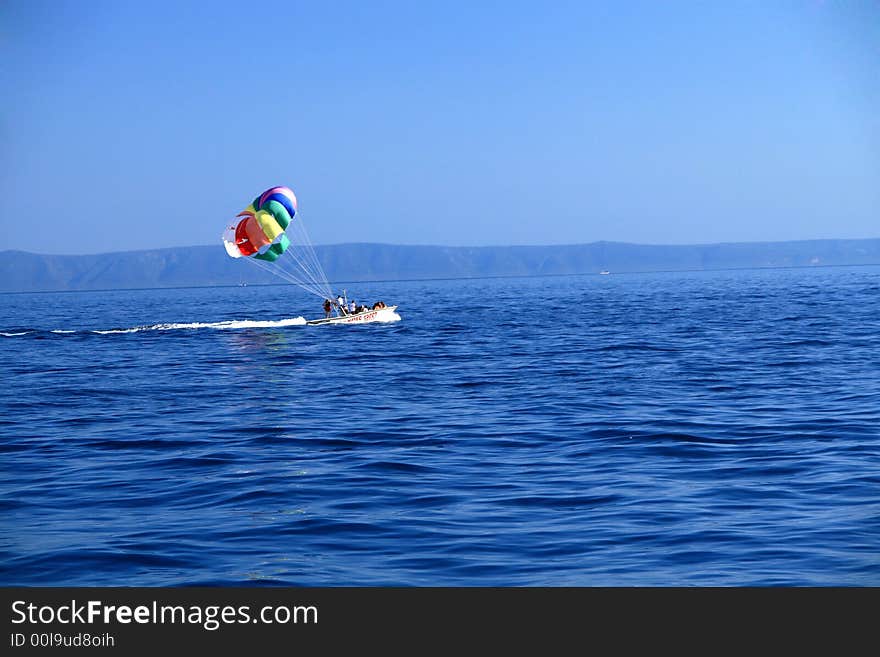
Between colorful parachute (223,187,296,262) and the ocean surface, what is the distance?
16.3 meters

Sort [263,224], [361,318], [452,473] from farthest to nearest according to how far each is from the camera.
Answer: [361,318] → [263,224] → [452,473]

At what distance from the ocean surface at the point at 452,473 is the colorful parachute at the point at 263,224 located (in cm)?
1634

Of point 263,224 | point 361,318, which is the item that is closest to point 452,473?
point 263,224

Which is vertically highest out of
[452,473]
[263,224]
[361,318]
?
[263,224]

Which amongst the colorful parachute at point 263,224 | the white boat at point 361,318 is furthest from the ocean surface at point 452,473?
the white boat at point 361,318

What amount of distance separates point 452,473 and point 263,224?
36195 millimetres

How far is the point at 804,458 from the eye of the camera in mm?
14930

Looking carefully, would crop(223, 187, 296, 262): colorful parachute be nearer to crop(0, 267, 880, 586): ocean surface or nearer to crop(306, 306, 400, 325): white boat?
crop(306, 306, 400, 325): white boat

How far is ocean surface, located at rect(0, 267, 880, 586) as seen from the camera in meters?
9.63

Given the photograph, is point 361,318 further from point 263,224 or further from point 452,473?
point 452,473

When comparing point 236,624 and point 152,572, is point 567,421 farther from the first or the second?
point 236,624

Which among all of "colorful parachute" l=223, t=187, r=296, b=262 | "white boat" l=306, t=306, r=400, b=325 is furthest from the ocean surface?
"white boat" l=306, t=306, r=400, b=325

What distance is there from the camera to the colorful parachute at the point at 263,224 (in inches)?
1934

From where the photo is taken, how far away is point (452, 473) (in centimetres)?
1454
